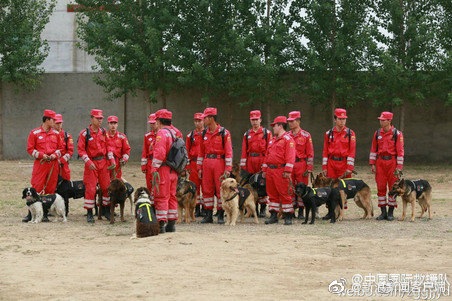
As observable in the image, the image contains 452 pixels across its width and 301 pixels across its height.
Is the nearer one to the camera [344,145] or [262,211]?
[344,145]

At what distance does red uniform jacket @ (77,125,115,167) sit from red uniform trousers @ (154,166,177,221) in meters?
2.21

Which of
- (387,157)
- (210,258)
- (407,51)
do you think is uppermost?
(407,51)

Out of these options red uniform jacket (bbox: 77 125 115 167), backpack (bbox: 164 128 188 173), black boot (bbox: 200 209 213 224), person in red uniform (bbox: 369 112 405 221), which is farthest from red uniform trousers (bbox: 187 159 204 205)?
person in red uniform (bbox: 369 112 405 221)

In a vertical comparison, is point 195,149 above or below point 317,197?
above

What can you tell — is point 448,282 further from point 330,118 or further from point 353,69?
point 330,118

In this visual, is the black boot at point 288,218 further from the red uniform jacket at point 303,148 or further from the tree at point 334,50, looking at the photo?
the tree at point 334,50

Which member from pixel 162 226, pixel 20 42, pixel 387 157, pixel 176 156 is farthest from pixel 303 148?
pixel 20 42

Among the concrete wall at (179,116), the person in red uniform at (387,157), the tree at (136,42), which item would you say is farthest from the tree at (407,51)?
the person in red uniform at (387,157)

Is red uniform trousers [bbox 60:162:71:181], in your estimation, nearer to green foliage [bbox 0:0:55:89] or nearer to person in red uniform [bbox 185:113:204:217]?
person in red uniform [bbox 185:113:204:217]

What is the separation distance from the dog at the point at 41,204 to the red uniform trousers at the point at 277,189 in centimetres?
389

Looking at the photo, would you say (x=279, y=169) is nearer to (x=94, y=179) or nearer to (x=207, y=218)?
(x=207, y=218)

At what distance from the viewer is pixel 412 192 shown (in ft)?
39.4

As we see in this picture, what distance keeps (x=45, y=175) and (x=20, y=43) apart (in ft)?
59.6

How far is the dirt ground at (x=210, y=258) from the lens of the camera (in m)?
6.61
